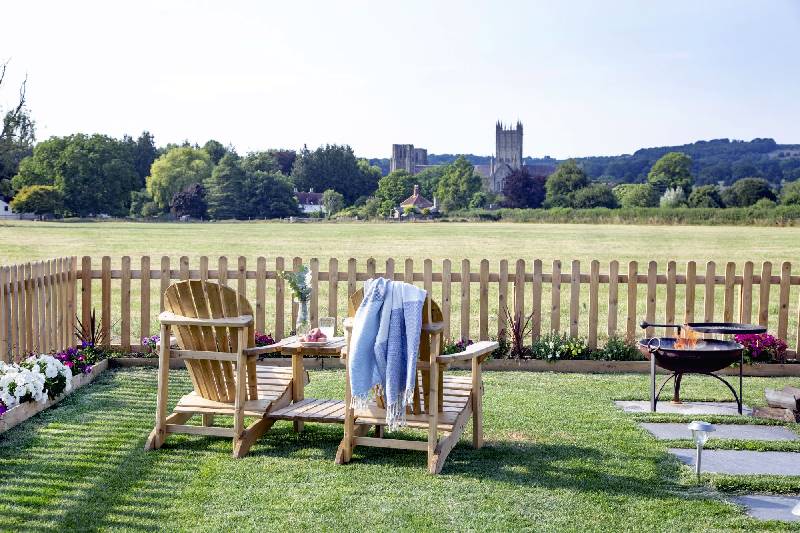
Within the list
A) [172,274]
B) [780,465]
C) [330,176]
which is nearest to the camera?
[780,465]

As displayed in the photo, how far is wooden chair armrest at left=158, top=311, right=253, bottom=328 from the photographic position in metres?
5.98

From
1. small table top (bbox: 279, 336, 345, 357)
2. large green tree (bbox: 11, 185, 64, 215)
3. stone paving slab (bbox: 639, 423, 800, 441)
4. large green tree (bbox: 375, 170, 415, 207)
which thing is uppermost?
large green tree (bbox: 375, 170, 415, 207)

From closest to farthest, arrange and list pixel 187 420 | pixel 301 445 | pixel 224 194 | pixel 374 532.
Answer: pixel 374 532 → pixel 301 445 → pixel 187 420 → pixel 224 194

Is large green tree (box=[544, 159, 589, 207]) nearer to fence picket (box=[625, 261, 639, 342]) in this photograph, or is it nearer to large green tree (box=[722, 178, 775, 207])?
large green tree (box=[722, 178, 775, 207])

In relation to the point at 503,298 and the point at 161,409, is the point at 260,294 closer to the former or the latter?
the point at 503,298

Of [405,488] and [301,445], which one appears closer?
[405,488]

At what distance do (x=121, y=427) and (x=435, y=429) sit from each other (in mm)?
2784

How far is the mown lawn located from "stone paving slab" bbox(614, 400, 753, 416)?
0.42 meters

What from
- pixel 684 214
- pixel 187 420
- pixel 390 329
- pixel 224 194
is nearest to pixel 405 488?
pixel 390 329

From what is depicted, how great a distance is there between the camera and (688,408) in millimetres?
7992

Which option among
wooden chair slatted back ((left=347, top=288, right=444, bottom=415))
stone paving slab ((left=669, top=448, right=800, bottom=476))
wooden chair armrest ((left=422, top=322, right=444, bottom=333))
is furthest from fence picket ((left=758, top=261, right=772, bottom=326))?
wooden chair armrest ((left=422, top=322, right=444, bottom=333))

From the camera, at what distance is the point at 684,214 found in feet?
222

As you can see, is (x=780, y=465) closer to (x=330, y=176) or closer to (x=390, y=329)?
(x=390, y=329)

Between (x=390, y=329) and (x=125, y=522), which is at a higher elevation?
(x=390, y=329)
